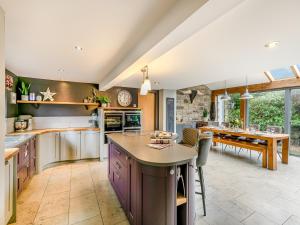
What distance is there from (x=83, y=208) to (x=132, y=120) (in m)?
2.74

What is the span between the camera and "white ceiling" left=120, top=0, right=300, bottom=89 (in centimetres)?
150

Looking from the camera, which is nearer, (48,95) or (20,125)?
(20,125)

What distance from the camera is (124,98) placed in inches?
209

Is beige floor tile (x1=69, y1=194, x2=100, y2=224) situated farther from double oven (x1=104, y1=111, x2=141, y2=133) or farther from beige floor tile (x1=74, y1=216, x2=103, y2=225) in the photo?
double oven (x1=104, y1=111, x2=141, y2=133)

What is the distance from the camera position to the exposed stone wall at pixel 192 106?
685 cm

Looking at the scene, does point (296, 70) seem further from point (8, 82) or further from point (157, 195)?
point (8, 82)

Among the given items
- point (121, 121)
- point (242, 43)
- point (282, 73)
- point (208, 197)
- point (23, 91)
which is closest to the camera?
point (242, 43)

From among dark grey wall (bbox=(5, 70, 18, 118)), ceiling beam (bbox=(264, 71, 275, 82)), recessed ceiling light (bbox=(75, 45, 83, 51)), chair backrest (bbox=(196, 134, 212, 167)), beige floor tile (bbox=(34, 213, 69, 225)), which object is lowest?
beige floor tile (bbox=(34, 213, 69, 225))

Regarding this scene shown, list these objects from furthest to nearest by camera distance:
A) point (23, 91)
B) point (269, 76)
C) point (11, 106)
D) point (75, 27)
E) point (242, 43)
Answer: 1. point (269, 76)
2. point (23, 91)
3. point (11, 106)
4. point (242, 43)
5. point (75, 27)

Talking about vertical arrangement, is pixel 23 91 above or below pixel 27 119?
above

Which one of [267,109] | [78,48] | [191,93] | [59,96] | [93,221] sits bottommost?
[93,221]

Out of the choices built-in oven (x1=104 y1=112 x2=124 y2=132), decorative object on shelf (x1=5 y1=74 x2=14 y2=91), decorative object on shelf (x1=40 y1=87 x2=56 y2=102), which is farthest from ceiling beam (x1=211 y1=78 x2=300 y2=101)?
decorative object on shelf (x1=5 y1=74 x2=14 y2=91)

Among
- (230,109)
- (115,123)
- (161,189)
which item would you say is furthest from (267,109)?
(161,189)

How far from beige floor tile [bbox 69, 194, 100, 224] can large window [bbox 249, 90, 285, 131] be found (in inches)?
225
